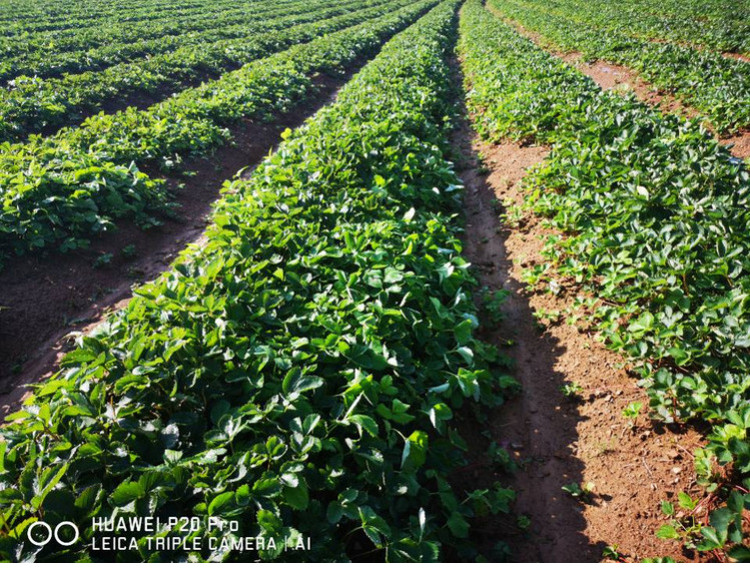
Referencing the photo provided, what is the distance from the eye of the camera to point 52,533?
1.76 m

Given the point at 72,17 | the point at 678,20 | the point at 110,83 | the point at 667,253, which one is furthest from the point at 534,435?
the point at 72,17

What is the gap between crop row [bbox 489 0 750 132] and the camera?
916cm

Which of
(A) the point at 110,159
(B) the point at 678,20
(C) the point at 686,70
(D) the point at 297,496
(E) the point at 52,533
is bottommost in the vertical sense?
(D) the point at 297,496

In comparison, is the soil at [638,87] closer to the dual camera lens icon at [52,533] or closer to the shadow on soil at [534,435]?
the shadow on soil at [534,435]

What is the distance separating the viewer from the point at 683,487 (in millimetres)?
2738

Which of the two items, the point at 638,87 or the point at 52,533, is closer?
the point at 52,533

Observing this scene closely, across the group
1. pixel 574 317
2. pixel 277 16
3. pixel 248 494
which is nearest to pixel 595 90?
pixel 574 317

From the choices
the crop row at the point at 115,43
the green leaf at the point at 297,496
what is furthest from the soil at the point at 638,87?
the crop row at the point at 115,43

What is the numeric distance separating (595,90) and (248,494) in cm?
1044

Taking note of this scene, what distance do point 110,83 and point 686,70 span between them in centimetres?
1710

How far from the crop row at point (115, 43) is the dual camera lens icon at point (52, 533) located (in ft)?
Result: 59.8

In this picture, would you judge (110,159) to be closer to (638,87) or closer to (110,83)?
(110,83)

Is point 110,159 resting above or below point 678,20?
below

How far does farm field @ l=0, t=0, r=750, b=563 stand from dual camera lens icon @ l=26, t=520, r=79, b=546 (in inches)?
0.5
